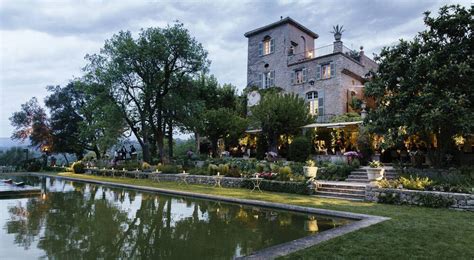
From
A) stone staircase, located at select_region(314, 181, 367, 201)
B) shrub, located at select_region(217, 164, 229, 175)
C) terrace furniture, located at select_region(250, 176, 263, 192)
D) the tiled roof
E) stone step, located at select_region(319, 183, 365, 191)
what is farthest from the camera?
the tiled roof

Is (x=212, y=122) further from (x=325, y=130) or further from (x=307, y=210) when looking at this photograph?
(x=307, y=210)

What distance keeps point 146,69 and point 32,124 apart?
770 inches

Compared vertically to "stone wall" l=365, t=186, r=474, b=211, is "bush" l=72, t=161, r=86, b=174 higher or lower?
lower

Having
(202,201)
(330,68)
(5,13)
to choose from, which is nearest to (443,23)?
(202,201)

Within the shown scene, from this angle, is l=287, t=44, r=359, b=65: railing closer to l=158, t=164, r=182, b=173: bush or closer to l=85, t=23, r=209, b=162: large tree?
l=85, t=23, r=209, b=162: large tree

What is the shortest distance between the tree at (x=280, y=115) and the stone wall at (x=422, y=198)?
10.6 meters

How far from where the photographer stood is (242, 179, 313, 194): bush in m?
12.4

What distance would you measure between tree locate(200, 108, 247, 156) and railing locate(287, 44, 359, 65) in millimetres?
7342

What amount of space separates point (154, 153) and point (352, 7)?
2083 cm

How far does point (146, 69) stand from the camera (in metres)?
23.9

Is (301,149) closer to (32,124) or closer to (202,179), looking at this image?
(202,179)

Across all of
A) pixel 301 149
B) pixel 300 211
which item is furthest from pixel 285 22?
pixel 300 211

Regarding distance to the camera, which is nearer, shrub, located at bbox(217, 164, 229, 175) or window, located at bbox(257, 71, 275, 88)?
shrub, located at bbox(217, 164, 229, 175)

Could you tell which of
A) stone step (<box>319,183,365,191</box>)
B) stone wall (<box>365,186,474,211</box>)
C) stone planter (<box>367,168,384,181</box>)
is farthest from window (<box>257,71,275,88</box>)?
stone wall (<box>365,186,474,211</box>)
